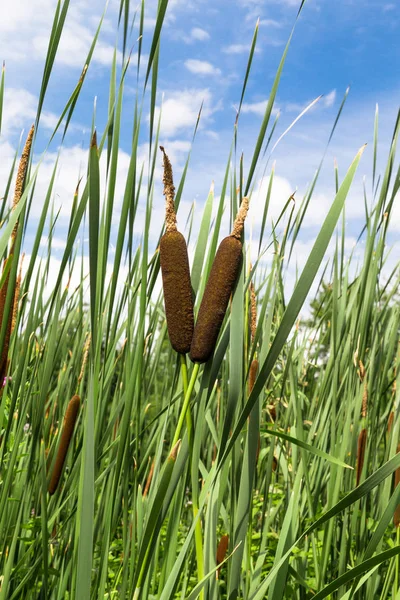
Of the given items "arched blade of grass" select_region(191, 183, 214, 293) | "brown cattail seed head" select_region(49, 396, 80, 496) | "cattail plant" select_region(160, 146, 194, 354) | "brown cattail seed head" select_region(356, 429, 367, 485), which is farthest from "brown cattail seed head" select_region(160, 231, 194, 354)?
"brown cattail seed head" select_region(356, 429, 367, 485)

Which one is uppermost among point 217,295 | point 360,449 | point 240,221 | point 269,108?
point 269,108

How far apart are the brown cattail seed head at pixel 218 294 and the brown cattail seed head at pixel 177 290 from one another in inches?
1.3

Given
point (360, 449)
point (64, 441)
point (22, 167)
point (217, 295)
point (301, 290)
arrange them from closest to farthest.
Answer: point (301, 290), point (217, 295), point (22, 167), point (64, 441), point (360, 449)

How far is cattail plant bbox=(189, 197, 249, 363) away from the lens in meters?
0.89

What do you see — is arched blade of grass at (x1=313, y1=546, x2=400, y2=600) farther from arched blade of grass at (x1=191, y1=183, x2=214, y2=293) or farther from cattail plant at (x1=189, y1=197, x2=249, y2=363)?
arched blade of grass at (x1=191, y1=183, x2=214, y2=293)

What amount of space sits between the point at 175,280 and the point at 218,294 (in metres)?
0.08

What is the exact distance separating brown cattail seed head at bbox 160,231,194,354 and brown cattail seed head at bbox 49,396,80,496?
0.56 meters

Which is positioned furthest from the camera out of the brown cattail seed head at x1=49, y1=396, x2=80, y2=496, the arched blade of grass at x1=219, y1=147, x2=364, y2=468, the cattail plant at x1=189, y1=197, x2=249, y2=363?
the brown cattail seed head at x1=49, y1=396, x2=80, y2=496

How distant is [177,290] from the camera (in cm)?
93

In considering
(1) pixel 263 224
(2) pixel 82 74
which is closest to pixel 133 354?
(1) pixel 263 224

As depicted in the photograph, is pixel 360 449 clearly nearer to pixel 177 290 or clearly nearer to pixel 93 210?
pixel 177 290

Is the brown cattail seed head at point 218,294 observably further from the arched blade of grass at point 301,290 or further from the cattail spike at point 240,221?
the arched blade of grass at point 301,290

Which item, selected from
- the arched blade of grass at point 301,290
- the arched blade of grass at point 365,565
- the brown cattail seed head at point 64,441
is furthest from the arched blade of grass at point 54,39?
the arched blade of grass at point 365,565

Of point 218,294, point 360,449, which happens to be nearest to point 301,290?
point 218,294
